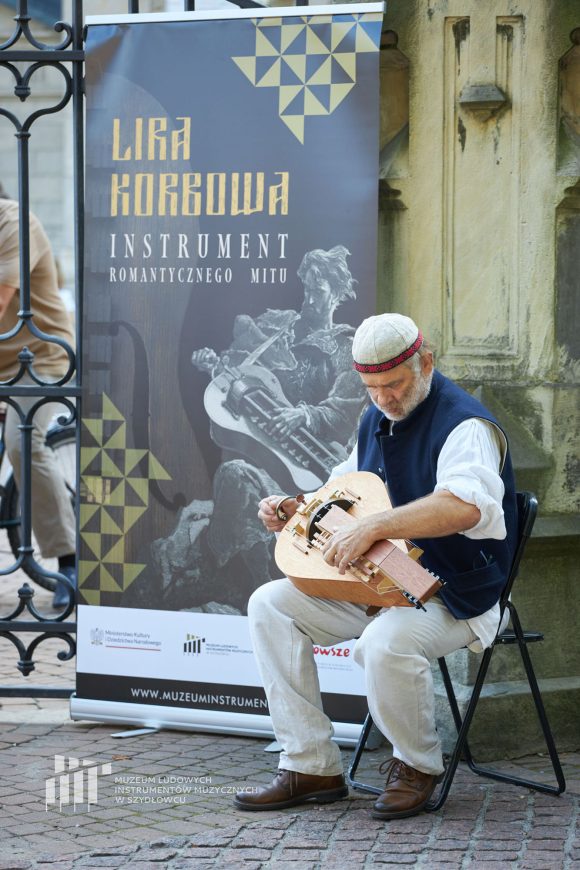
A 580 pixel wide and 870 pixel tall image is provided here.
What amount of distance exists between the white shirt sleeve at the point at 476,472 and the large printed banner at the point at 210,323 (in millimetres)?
792

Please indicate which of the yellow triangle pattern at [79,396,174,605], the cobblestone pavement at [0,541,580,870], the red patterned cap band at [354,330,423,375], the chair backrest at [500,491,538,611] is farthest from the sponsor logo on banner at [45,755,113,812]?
the red patterned cap band at [354,330,423,375]

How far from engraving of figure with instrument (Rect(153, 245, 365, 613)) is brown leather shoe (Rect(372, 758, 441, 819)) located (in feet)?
3.27

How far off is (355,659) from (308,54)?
6.67ft

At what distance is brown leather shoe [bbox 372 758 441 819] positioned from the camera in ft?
11.8

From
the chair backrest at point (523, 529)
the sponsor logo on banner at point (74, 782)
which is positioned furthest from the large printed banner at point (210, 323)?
the chair backrest at point (523, 529)

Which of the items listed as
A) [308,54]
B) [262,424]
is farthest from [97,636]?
[308,54]

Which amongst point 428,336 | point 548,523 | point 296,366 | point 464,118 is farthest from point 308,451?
point 464,118

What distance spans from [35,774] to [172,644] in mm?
690

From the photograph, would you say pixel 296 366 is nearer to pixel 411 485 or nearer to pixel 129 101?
pixel 411 485

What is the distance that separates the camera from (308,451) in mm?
4340

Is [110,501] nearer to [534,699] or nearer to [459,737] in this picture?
[459,737]

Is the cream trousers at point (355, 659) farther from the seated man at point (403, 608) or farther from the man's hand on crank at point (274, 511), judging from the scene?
the man's hand on crank at point (274, 511)

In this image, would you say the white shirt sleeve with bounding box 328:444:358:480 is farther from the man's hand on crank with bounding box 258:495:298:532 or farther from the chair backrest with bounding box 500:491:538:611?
the chair backrest with bounding box 500:491:538:611

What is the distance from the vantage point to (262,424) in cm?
438
